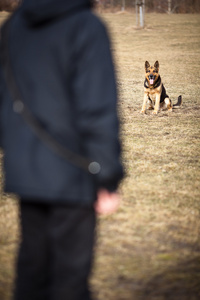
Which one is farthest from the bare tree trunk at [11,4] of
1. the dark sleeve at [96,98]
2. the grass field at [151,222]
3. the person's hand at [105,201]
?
the grass field at [151,222]

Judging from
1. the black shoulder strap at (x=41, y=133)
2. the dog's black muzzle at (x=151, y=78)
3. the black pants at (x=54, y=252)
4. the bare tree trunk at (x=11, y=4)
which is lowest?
the dog's black muzzle at (x=151, y=78)

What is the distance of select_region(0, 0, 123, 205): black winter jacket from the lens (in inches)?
56.1

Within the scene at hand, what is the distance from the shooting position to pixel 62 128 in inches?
58.4

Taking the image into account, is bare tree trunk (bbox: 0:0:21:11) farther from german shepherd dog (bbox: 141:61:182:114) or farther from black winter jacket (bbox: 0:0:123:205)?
german shepherd dog (bbox: 141:61:182:114)

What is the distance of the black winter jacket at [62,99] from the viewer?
1.42m

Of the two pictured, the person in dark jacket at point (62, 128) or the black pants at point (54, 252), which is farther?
Answer: the black pants at point (54, 252)

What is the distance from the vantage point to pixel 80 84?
1428 mm

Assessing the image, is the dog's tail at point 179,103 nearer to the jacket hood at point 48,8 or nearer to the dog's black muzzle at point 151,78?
the dog's black muzzle at point 151,78

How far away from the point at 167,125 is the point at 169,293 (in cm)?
478

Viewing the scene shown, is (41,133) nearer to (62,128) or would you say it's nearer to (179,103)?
(62,128)

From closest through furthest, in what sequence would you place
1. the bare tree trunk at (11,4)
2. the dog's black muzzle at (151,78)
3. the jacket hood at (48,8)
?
the jacket hood at (48,8)
the bare tree trunk at (11,4)
the dog's black muzzle at (151,78)

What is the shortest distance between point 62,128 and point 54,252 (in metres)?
0.51

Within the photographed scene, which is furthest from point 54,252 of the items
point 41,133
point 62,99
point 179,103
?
point 179,103

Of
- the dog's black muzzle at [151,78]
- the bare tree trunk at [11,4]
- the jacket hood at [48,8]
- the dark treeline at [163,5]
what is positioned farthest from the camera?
the dark treeline at [163,5]
